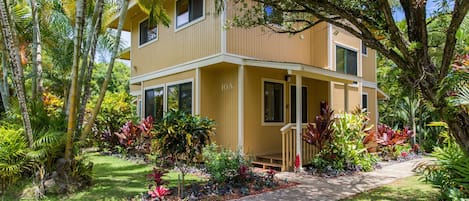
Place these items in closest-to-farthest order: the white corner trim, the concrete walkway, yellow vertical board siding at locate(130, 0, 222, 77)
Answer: the concrete walkway
the white corner trim
yellow vertical board siding at locate(130, 0, 222, 77)

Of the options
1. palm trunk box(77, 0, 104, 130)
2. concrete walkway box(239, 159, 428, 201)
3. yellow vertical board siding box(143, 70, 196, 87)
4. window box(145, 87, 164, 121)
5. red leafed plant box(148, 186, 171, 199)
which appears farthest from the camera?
window box(145, 87, 164, 121)

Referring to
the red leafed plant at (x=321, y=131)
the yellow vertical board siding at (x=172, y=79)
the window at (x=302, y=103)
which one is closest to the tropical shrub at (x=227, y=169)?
the red leafed plant at (x=321, y=131)

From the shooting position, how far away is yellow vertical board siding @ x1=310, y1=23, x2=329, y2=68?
39.5 feet

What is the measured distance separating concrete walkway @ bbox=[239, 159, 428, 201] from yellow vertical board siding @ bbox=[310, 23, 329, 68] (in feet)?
14.7

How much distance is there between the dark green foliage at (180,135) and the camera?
652cm

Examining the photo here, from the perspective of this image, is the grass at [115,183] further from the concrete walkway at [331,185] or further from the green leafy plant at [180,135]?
the concrete walkway at [331,185]

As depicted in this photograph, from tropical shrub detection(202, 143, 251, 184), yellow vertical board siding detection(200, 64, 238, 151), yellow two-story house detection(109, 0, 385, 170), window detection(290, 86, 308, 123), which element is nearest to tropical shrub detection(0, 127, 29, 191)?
tropical shrub detection(202, 143, 251, 184)

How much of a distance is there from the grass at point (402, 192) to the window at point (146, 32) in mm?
9792

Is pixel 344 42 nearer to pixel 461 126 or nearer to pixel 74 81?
pixel 461 126

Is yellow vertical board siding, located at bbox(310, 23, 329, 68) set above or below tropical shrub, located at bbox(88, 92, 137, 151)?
above

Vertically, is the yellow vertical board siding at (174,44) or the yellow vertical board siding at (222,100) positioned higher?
the yellow vertical board siding at (174,44)

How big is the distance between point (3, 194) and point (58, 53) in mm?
10097

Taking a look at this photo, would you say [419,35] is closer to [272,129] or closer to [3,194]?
[272,129]

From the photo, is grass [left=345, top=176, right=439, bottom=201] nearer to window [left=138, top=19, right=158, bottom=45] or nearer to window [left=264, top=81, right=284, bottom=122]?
window [left=264, top=81, right=284, bottom=122]
